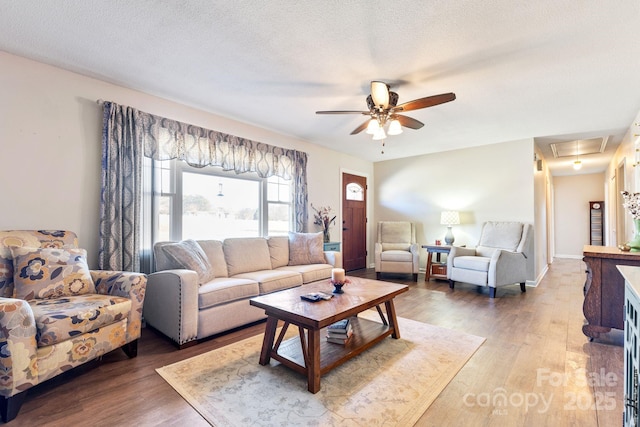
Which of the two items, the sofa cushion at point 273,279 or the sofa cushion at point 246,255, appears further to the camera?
the sofa cushion at point 246,255

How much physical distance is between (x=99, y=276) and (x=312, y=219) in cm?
325

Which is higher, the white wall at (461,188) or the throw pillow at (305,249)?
the white wall at (461,188)

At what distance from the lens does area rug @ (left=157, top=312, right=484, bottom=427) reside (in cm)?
163

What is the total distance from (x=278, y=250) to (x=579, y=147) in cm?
570

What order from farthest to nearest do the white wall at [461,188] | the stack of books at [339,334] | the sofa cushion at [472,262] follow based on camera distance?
the white wall at [461,188] < the sofa cushion at [472,262] < the stack of books at [339,334]

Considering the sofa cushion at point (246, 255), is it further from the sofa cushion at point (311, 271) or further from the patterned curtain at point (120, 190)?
the patterned curtain at point (120, 190)

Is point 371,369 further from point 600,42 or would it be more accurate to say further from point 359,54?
point 600,42

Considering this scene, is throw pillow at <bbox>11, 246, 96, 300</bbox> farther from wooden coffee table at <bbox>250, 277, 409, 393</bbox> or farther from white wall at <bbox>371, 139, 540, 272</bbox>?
white wall at <bbox>371, 139, 540, 272</bbox>

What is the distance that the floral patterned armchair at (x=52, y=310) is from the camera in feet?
5.24

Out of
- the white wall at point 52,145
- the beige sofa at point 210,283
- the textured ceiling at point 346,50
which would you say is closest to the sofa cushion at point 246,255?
the beige sofa at point 210,283

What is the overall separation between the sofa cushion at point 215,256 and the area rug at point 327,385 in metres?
0.95

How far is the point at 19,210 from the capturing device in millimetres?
2441

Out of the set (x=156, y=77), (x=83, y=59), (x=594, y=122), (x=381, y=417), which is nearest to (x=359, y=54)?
(x=156, y=77)

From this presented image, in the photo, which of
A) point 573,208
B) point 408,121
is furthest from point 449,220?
point 573,208
